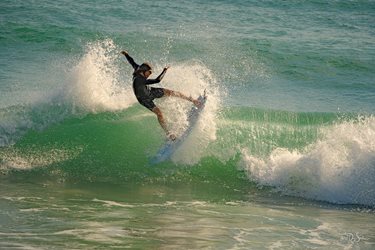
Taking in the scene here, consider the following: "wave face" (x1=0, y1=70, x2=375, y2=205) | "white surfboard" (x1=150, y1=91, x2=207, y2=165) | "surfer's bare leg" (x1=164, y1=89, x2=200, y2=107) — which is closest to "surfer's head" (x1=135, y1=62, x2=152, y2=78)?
"surfer's bare leg" (x1=164, y1=89, x2=200, y2=107)

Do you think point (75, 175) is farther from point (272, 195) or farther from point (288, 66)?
point (288, 66)

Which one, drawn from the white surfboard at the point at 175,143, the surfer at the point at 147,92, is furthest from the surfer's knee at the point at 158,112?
the white surfboard at the point at 175,143

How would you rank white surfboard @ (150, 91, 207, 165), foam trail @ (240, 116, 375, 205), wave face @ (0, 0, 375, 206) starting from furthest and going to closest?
white surfboard @ (150, 91, 207, 165) < wave face @ (0, 0, 375, 206) < foam trail @ (240, 116, 375, 205)

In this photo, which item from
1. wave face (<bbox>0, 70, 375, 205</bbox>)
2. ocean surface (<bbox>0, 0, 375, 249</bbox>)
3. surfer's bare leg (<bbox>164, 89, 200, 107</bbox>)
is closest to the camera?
ocean surface (<bbox>0, 0, 375, 249</bbox>)

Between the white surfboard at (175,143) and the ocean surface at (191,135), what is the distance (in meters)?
0.11

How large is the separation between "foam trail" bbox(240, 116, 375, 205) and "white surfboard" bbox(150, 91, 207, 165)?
1179 millimetres

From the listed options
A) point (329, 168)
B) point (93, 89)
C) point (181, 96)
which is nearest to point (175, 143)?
point (181, 96)

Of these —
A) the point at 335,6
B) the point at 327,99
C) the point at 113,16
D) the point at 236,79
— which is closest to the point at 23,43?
the point at 113,16

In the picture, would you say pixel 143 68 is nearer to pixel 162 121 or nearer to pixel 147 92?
pixel 147 92

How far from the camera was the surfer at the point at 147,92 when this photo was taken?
14.4 metres

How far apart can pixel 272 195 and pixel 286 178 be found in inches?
27.0

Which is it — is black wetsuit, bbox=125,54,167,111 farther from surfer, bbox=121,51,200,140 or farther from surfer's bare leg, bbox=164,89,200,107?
surfer's bare leg, bbox=164,89,200,107

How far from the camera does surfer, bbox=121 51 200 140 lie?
47.2 ft

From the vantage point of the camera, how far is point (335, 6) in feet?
94.0
